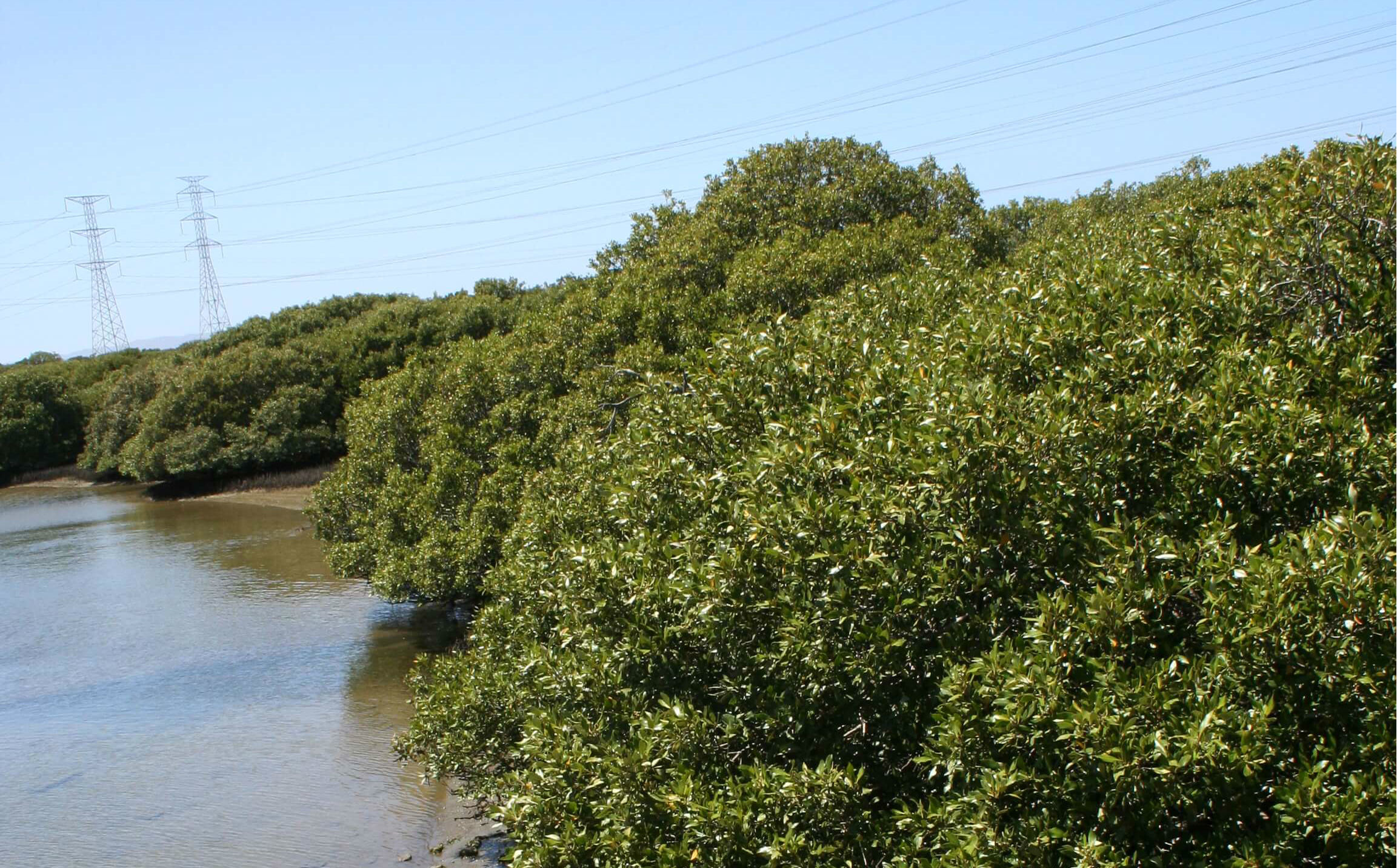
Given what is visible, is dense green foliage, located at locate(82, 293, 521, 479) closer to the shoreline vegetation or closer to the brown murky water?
the brown murky water

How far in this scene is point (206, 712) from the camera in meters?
24.1

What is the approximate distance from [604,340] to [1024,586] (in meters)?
15.8

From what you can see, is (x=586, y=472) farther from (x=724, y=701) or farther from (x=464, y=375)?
(x=464, y=375)

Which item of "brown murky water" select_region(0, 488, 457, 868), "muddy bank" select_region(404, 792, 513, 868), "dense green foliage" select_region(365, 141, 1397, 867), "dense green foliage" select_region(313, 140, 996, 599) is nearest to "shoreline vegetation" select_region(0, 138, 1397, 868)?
"dense green foliage" select_region(365, 141, 1397, 867)

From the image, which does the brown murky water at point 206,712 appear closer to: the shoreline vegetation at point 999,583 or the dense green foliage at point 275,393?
the shoreline vegetation at point 999,583

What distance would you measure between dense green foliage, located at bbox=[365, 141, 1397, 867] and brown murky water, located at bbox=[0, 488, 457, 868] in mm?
8366

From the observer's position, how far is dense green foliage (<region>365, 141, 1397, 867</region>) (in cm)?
654

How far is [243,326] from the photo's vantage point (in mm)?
67000

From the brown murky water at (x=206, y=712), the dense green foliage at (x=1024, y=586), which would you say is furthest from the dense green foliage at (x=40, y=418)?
the dense green foliage at (x=1024, y=586)

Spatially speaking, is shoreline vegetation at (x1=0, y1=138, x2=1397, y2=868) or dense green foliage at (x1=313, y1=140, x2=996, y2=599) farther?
dense green foliage at (x1=313, y1=140, x2=996, y2=599)

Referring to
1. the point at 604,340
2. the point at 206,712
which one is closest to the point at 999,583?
the point at 604,340

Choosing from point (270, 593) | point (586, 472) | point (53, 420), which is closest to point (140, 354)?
point (53, 420)

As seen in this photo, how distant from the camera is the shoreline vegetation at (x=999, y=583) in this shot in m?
6.56

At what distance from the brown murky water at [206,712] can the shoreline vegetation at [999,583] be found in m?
4.98
